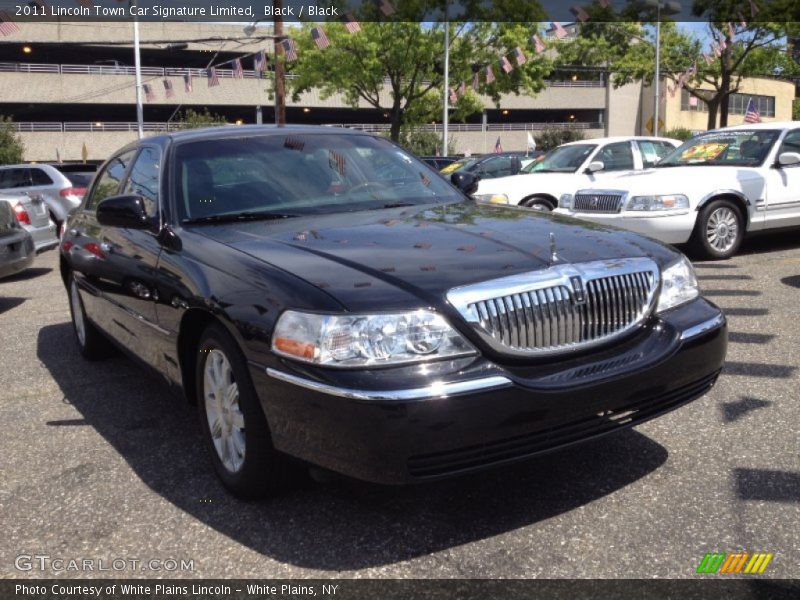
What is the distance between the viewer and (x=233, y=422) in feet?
11.3

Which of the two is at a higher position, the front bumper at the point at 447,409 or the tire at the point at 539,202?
the tire at the point at 539,202

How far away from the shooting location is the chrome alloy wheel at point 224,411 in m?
3.40

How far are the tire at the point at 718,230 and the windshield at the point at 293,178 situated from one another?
18.6ft

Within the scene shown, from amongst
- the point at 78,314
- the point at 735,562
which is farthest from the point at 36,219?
the point at 735,562

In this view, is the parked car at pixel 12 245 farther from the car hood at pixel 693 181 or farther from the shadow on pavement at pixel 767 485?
the shadow on pavement at pixel 767 485

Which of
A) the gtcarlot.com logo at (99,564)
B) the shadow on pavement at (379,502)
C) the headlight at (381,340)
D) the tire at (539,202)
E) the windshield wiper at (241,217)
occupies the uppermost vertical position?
the windshield wiper at (241,217)

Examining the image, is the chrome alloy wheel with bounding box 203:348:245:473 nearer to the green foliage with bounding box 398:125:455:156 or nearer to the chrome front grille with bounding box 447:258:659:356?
the chrome front grille with bounding box 447:258:659:356

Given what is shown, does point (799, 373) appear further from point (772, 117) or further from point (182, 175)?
point (772, 117)

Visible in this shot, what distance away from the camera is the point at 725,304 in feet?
23.1

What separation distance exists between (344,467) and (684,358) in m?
1.43

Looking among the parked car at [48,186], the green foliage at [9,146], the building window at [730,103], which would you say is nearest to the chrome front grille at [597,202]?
the parked car at [48,186]

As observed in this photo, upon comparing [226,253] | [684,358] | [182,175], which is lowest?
[684,358]

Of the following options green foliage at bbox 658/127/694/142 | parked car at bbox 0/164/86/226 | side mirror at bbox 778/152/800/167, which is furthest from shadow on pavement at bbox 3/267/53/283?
green foliage at bbox 658/127/694/142

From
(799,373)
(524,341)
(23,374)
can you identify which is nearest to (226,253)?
(524,341)
